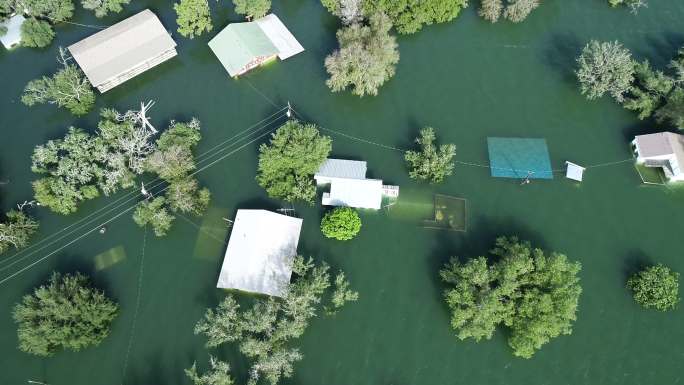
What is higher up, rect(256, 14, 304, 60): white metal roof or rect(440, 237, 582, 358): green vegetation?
rect(256, 14, 304, 60): white metal roof

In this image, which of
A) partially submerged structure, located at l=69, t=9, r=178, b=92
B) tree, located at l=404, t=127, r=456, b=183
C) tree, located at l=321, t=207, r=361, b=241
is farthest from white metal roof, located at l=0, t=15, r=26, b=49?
tree, located at l=404, t=127, r=456, b=183

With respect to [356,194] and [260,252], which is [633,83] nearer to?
[356,194]

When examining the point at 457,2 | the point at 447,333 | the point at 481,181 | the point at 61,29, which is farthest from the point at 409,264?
the point at 61,29

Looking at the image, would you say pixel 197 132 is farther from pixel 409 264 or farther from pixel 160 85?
pixel 409 264

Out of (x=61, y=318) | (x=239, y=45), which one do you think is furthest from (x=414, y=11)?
(x=61, y=318)

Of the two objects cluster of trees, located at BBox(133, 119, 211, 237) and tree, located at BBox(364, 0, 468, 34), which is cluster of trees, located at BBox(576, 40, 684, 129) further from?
cluster of trees, located at BBox(133, 119, 211, 237)
